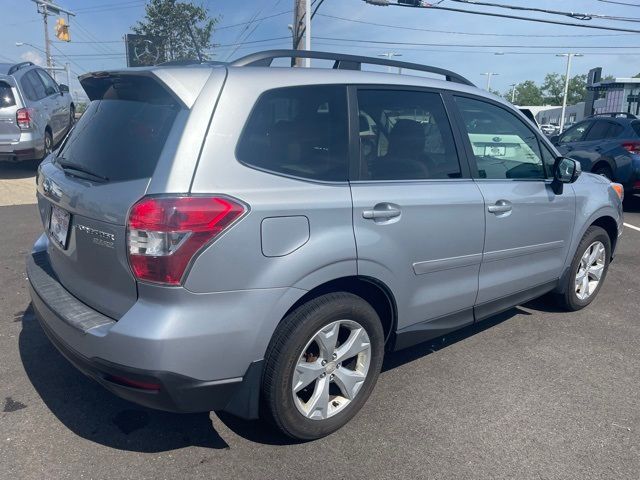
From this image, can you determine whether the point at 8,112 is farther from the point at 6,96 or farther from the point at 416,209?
the point at 416,209

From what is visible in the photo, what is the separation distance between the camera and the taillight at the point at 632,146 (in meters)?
9.55

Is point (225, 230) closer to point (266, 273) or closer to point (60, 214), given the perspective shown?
point (266, 273)

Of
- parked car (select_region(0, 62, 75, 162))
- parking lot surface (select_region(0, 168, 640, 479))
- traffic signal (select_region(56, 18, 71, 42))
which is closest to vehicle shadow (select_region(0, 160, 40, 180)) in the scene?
parked car (select_region(0, 62, 75, 162))

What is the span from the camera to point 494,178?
11.9 ft

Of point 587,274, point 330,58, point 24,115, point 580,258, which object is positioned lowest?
point 587,274

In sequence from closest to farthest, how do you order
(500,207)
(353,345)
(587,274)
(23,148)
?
(353,345) → (500,207) → (587,274) → (23,148)

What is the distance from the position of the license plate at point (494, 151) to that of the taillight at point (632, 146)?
702 centimetres

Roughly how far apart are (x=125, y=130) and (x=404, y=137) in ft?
5.02

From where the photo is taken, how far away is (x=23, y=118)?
9680 mm

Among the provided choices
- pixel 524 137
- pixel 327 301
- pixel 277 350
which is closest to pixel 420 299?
pixel 327 301

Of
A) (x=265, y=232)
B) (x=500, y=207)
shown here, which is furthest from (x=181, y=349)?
(x=500, y=207)

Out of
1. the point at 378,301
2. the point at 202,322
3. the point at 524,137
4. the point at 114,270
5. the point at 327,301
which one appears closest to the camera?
the point at 202,322

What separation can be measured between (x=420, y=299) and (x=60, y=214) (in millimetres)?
2011

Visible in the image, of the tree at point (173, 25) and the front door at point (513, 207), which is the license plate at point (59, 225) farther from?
the tree at point (173, 25)
